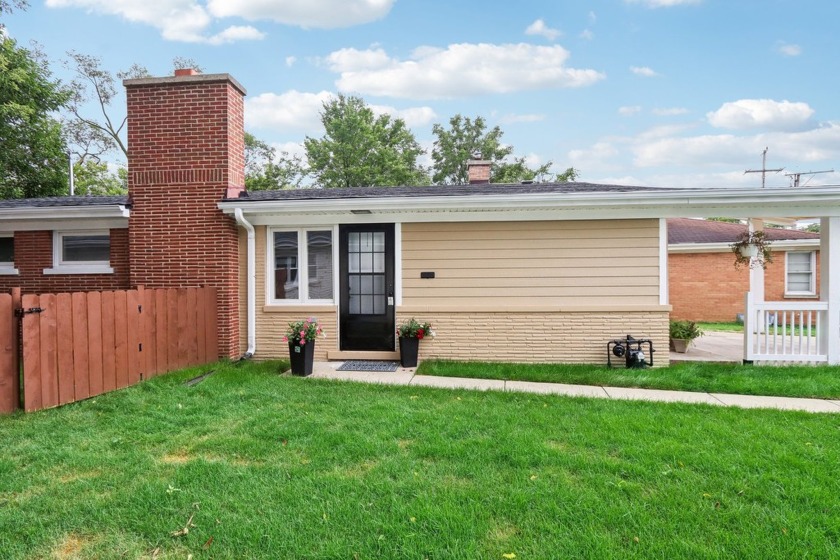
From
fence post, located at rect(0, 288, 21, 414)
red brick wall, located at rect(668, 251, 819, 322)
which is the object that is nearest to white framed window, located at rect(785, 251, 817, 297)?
red brick wall, located at rect(668, 251, 819, 322)

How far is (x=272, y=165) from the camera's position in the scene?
30.8 meters

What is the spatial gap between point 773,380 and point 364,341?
568 cm

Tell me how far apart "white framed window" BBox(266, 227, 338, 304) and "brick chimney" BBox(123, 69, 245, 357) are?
0.69m

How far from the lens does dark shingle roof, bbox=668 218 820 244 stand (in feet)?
45.8

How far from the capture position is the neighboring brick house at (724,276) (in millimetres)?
13820

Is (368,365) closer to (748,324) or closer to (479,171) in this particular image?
(748,324)

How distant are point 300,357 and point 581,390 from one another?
3702 millimetres

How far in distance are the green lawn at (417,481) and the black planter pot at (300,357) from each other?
61.7 inches

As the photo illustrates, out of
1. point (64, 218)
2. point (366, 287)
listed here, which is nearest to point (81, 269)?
point (64, 218)

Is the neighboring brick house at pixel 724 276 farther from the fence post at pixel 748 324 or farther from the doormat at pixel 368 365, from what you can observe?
the doormat at pixel 368 365

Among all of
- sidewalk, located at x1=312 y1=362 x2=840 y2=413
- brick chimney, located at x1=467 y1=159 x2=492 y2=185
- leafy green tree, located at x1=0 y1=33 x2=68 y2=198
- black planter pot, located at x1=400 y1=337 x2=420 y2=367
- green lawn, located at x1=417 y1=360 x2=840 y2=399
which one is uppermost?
leafy green tree, located at x1=0 y1=33 x2=68 y2=198

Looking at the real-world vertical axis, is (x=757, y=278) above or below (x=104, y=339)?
above

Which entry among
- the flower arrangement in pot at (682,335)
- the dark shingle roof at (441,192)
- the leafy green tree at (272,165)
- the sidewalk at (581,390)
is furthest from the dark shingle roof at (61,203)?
the leafy green tree at (272,165)

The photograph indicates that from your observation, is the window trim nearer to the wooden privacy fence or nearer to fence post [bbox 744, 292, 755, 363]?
the wooden privacy fence
